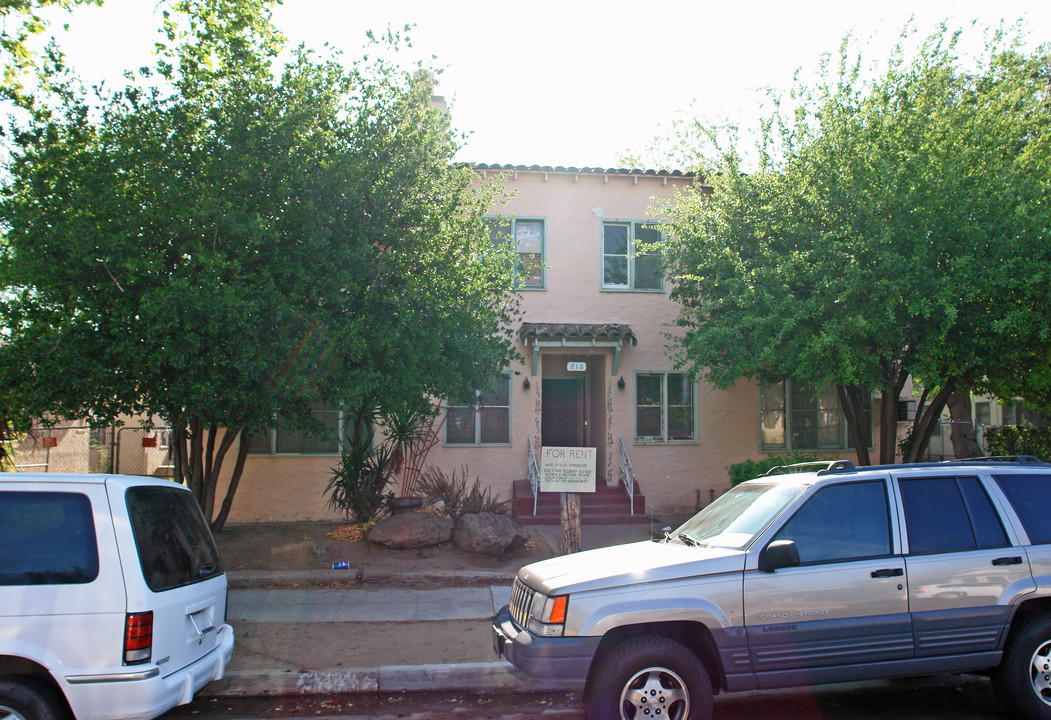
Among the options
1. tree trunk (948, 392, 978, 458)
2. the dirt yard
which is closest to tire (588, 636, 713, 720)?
the dirt yard

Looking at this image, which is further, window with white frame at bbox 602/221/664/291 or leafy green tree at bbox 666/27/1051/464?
window with white frame at bbox 602/221/664/291

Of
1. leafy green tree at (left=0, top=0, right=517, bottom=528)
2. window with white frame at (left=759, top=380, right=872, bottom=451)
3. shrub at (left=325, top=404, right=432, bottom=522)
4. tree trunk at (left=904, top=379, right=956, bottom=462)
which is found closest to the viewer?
leafy green tree at (left=0, top=0, right=517, bottom=528)

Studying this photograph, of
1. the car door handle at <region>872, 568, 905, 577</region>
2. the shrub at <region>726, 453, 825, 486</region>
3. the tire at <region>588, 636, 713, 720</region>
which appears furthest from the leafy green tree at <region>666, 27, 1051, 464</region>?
the tire at <region>588, 636, 713, 720</region>

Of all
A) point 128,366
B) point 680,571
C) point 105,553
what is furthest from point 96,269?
point 680,571

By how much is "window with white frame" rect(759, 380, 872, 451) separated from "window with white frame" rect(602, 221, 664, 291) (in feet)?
10.3

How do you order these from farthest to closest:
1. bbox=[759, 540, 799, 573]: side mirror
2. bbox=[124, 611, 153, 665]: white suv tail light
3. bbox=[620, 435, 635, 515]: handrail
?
1. bbox=[620, 435, 635, 515]: handrail
2. bbox=[759, 540, 799, 573]: side mirror
3. bbox=[124, 611, 153, 665]: white suv tail light

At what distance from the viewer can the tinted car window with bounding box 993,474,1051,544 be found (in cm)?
540

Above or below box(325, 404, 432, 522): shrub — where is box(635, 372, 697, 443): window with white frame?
above

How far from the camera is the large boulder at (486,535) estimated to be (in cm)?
997

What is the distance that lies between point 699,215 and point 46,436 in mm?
11992

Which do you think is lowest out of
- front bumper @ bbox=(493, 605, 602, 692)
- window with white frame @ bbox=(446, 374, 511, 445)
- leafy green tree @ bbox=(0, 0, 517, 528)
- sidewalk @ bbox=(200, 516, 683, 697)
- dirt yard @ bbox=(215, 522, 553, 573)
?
sidewalk @ bbox=(200, 516, 683, 697)

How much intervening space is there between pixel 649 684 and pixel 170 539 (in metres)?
3.20

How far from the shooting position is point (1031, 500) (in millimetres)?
5508

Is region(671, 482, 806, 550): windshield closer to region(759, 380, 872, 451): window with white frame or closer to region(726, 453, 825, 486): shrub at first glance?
region(726, 453, 825, 486): shrub
